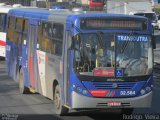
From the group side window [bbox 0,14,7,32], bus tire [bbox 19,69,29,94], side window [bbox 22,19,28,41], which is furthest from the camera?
side window [bbox 0,14,7,32]

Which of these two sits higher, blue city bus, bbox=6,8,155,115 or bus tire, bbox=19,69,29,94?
blue city bus, bbox=6,8,155,115

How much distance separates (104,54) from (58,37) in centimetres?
177

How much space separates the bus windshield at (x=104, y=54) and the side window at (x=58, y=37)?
1096 mm

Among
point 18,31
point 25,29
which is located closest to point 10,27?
point 18,31

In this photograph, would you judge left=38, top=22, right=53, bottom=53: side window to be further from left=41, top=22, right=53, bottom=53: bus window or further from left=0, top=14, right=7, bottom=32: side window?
left=0, top=14, right=7, bottom=32: side window

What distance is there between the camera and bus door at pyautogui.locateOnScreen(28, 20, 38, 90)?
1572 centimetres

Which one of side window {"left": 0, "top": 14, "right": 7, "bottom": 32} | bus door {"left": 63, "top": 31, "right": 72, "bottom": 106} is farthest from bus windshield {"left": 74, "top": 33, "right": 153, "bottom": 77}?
side window {"left": 0, "top": 14, "right": 7, "bottom": 32}

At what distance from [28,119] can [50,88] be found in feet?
5.23

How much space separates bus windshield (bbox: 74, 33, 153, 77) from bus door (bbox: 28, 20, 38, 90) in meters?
3.72

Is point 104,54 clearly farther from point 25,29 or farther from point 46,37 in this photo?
point 25,29

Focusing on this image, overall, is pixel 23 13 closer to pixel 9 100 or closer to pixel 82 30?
pixel 9 100

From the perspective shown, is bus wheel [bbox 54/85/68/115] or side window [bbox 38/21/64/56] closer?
bus wheel [bbox 54/85/68/115]

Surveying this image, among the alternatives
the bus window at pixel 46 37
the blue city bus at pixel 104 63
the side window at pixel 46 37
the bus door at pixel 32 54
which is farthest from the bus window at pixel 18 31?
the blue city bus at pixel 104 63

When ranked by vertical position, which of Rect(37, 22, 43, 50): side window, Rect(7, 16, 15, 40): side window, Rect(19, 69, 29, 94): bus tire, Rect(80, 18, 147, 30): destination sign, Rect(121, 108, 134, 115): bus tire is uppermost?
Rect(80, 18, 147, 30): destination sign
